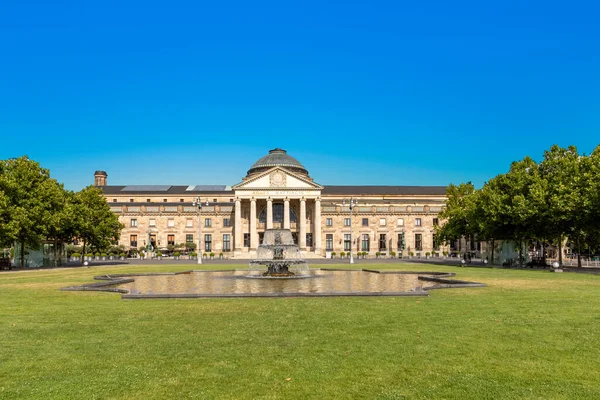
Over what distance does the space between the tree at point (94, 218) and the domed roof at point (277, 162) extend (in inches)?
1829

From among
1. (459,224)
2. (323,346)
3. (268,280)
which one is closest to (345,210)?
(459,224)

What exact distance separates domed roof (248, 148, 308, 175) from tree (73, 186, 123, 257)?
46.5m

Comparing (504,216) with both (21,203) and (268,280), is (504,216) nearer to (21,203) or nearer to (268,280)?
(268,280)

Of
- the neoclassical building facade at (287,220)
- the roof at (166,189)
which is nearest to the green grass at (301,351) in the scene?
the neoclassical building facade at (287,220)

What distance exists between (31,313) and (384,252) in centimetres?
8817

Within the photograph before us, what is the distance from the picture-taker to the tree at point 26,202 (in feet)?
149

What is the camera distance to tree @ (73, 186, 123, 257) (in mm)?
60316

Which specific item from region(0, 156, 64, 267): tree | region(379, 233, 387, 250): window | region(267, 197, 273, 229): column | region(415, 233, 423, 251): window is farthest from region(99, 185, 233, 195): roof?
region(0, 156, 64, 267): tree

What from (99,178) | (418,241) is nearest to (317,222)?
(418,241)

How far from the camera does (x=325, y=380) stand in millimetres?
8266

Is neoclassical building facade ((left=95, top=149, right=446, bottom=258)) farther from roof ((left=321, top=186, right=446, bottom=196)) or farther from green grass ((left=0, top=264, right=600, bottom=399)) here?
green grass ((left=0, top=264, right=600, bottom=399))

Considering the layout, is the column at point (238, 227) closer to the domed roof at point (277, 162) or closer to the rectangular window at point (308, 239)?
the rectangular window at point (308, 239)

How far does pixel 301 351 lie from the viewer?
1018cm

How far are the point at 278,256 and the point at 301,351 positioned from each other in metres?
24.8
